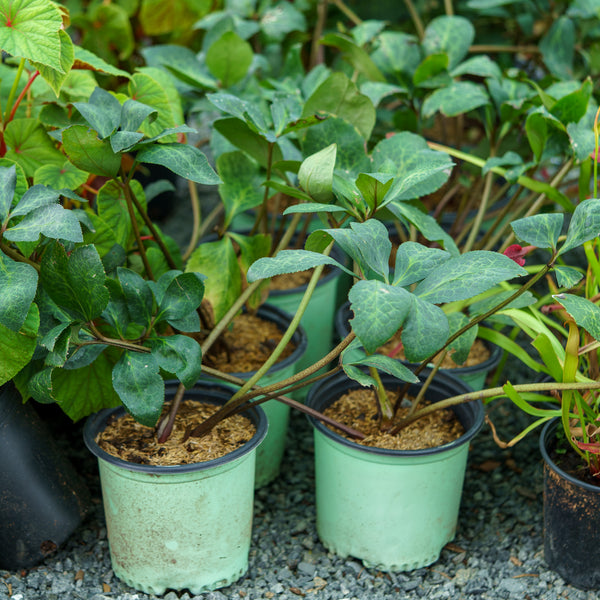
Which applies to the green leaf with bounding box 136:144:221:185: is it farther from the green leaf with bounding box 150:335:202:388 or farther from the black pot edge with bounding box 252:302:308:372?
the black pot edge with bounding box 252:302:308:372

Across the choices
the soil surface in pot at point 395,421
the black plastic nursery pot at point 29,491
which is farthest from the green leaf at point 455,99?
the black plastic nursery pot at point 29,491

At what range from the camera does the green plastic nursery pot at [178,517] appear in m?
1.06

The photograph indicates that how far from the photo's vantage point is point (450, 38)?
5.27ft

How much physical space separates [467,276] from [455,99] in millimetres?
679

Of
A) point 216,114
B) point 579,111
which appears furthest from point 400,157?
point 216,114

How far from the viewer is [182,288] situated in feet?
3.44

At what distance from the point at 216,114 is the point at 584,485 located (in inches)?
53.8

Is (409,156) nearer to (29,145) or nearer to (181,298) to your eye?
(181,298)

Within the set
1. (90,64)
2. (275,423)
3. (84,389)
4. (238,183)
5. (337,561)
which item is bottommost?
(337,561)

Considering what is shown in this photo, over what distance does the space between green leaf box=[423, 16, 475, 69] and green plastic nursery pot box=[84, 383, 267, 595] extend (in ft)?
3.03

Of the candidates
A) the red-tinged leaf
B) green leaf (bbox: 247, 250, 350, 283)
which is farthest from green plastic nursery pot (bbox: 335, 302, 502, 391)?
green leaf (bbox: 247, 250, 350, 283)

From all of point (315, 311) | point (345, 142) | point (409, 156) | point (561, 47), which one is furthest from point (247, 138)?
point (561, 47)

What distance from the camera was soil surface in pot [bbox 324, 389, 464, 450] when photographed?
120 centimetres

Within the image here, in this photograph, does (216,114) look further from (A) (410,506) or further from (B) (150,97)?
(A) (410,506)
